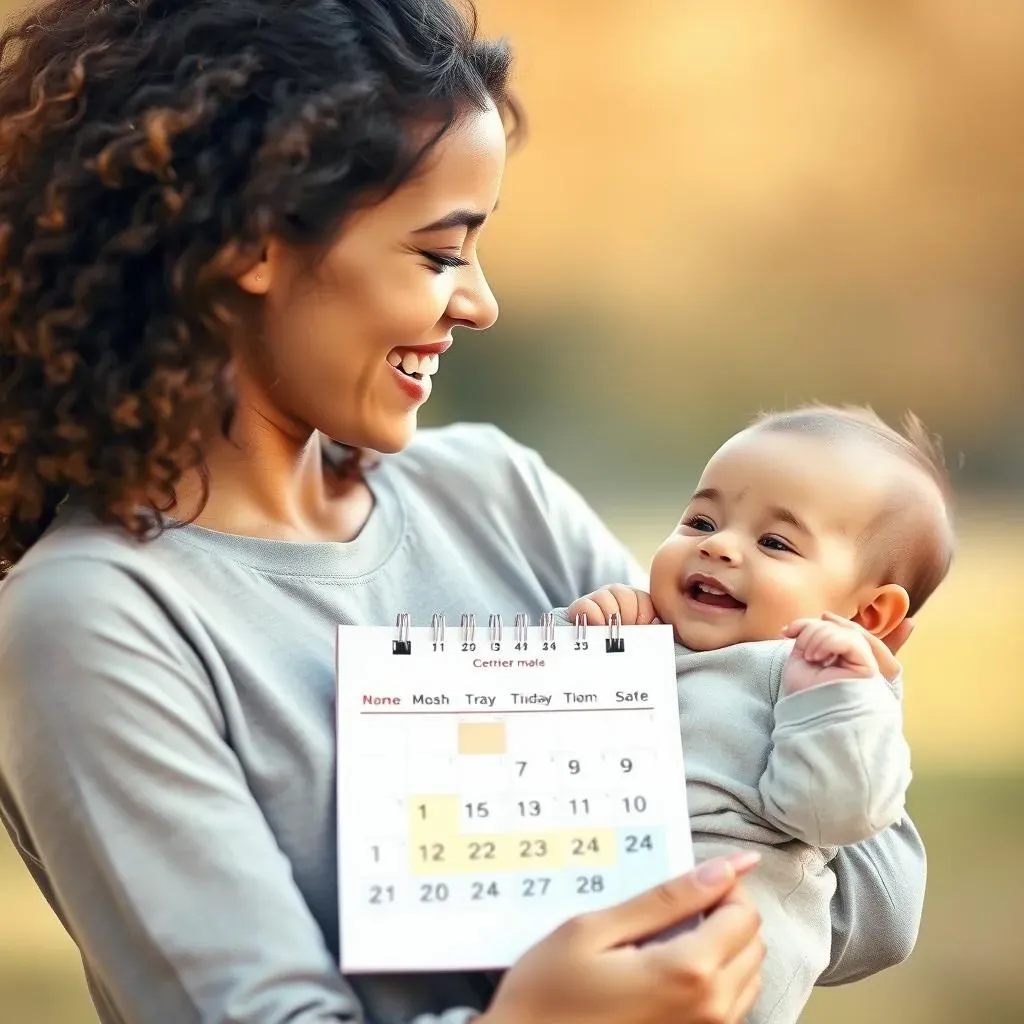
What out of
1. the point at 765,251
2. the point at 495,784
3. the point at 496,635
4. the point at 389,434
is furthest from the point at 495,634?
the point at 765,251

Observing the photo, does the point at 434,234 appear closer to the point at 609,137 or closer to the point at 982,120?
the point at 609,137

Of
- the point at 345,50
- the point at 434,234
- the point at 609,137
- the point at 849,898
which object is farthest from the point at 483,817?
the point at 609,137

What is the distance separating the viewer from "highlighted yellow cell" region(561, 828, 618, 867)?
1.08m

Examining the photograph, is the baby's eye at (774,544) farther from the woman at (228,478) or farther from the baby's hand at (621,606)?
the woman at (228,478)

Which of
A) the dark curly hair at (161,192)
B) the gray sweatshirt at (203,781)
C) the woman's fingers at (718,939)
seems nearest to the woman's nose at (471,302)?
the dark curly hair at (161,192)

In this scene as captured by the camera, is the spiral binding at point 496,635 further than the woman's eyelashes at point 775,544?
No

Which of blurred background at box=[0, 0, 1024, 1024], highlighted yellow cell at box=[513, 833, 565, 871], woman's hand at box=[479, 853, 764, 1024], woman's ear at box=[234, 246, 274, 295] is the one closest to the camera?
woman's hand at box=[479, 853, 764, 1024]

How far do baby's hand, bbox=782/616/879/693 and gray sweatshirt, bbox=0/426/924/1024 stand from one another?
204 millimetres

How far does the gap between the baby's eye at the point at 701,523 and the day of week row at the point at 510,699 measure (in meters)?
0.22

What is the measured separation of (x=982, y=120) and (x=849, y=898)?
3.72 m

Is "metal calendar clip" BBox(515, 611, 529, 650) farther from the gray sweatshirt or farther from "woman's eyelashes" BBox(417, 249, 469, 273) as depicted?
"woman's eyelashes" BBox(417, 249, 469, 273)

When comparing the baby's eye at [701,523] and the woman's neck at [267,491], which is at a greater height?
the woman's neck at [267,491]

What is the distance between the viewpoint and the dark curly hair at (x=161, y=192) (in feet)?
3.82

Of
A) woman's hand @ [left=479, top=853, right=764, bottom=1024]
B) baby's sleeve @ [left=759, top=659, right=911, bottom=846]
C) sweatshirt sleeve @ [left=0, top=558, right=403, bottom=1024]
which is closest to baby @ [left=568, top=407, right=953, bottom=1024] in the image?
baby's sleeve @ [left=759, top=659, right=911, bottom=846]
